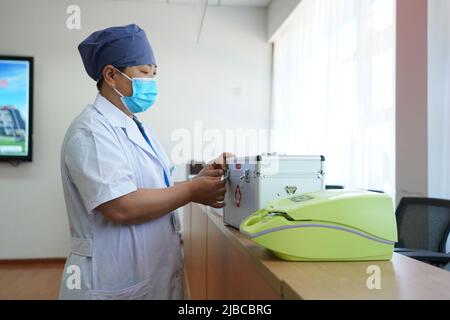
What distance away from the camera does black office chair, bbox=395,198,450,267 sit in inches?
76.7

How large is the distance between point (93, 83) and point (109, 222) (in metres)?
3.78

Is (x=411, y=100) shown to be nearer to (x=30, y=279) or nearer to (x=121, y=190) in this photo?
(x=121, y=190)

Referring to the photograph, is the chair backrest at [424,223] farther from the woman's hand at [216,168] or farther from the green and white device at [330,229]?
the green and white device at [330,229]

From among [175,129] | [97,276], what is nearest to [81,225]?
[97,276]

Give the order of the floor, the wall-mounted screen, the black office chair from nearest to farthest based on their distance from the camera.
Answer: the black office chair, the floor, the wall-mounted screen

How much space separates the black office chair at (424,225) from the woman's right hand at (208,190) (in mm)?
984

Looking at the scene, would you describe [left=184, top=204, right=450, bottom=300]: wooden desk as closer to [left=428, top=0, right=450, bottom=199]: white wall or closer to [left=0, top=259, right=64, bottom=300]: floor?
[left=428, top=0, right=450, bottom=199]: white wall

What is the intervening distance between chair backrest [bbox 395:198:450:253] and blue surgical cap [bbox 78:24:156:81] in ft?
4.98

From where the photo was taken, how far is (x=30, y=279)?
3938 millimetres

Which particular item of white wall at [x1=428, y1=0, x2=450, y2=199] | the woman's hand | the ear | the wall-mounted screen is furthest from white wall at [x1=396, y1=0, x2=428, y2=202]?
the wall-mounted screen

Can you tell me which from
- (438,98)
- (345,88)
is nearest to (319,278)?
(438,98)

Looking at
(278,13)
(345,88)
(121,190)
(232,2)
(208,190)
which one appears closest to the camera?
(121,190)
